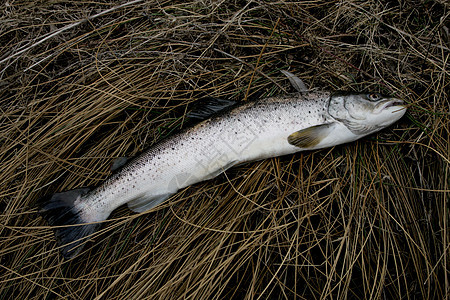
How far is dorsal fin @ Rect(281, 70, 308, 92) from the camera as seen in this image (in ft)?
8.52

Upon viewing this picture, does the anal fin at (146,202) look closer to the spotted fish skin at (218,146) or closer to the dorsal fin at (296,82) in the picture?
the spotted fish skin at (218,146)

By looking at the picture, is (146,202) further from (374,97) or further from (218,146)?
(374,97)

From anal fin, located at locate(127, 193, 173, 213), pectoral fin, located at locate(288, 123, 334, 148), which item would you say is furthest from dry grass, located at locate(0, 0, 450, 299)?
pectoral fin, located at locate(288, 123, 334, 148)

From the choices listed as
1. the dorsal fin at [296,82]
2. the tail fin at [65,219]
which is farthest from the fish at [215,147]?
the dorsal fin at [296,82]

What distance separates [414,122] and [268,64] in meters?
1.37

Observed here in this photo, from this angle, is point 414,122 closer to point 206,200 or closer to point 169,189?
point 206,200

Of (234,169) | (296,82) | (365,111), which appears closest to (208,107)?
(234,169)

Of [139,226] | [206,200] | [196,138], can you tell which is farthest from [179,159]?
[139,226]

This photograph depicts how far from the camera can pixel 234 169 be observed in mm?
2602

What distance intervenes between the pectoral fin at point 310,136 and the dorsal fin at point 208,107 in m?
0.60

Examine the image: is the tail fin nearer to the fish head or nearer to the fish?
the fish

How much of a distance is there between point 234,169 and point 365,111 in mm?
1161

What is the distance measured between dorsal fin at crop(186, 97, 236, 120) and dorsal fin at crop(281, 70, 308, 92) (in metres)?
0.55

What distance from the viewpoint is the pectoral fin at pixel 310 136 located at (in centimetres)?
233
